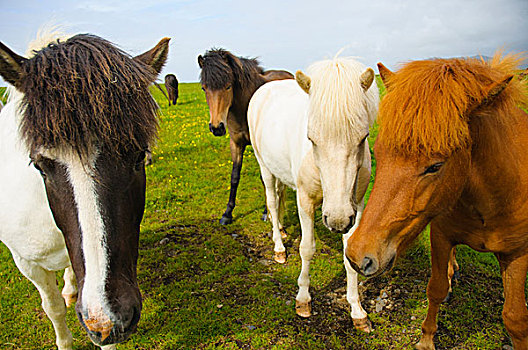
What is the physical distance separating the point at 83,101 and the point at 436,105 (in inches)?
78.3

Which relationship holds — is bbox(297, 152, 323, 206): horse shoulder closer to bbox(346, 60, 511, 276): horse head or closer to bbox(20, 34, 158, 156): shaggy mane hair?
bbox(346, 60, 511, 276): horse head

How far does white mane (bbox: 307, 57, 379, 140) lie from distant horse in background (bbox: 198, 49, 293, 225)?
3.42 metres

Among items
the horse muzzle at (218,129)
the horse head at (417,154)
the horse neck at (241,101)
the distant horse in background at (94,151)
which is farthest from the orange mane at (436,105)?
the horse neck at (241,101)

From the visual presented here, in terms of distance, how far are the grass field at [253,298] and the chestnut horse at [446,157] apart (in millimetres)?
1448

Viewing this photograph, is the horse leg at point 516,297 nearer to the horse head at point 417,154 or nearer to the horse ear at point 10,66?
the horse head at point 417,154

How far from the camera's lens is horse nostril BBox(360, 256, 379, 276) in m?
2.00

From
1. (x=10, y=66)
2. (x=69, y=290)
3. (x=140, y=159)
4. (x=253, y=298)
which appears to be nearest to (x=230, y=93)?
(x=253, y=298)

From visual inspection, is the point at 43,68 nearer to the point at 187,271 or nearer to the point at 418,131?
the point at 418,131

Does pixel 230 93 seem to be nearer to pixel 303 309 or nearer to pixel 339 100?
pixel 339 100

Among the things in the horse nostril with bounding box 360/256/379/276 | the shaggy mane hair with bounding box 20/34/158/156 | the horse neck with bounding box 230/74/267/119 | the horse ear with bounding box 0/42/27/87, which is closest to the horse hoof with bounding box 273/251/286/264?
the horse neck with bounding box 230/74/267/119

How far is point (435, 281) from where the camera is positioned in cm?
305

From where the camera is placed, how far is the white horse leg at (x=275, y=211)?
5.07 m

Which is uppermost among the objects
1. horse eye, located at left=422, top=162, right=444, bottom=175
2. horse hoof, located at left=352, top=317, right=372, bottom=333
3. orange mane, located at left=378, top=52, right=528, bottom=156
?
orange mane, located at left=378, top=52, right=528, bottom=156

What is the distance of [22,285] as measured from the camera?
4.58 metres
